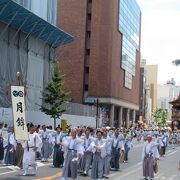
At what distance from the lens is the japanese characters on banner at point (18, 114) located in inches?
558

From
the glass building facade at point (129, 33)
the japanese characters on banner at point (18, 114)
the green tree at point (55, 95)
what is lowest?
the japanese characters on banner at point (18, 114)

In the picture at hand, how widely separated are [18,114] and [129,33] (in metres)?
84.0

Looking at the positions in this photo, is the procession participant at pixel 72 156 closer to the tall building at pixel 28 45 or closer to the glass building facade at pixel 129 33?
the tall building at pixel 28 45

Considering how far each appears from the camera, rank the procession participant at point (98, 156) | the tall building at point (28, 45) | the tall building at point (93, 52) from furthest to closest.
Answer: the tall building at point (93, 52) → the tall building at point (28, 45) → the procession participant at point (98, 156)

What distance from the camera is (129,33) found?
9669cm

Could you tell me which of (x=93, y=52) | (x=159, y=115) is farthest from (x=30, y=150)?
(x=159, y=115)

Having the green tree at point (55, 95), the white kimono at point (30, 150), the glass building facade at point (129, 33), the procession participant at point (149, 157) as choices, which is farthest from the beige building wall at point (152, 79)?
the white kimono at point (30, 150)

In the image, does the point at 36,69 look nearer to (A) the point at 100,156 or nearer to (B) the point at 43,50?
(B) the point at 43,50

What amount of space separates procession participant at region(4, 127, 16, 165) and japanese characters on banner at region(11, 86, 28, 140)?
355cm

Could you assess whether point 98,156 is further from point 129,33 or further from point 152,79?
point 152,79

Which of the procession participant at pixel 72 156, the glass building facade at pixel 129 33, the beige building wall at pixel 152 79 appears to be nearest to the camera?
the procession participant at pixel 72 156

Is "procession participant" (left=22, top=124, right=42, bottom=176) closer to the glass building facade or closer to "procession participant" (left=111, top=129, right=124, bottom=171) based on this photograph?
"procession participant" (left=111, top=129, right=124, bottom=171)

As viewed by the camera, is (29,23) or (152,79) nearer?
(29,23)

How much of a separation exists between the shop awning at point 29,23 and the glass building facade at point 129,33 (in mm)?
34929
